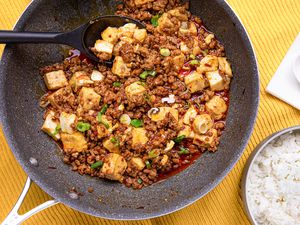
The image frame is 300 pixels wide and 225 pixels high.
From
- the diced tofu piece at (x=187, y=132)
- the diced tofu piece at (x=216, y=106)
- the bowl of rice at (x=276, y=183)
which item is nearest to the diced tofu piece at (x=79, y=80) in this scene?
the diced tofu piece at (x=187, y=132)

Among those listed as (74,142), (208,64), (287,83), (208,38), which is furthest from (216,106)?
(74,142)

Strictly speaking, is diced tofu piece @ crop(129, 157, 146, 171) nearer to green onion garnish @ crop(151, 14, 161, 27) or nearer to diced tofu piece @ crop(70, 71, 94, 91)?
diced tofu piece @ crop(70, 71, 94, 91)

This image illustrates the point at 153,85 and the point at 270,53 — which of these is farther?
the point at 270,53

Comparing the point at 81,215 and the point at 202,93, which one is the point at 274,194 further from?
the point at 81,215

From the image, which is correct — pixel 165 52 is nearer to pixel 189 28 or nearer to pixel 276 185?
pixel 189 28

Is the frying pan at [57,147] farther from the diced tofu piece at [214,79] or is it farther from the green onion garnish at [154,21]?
the green onion garnish at [154,21]

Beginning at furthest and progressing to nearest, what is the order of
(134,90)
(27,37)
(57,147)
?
1. (57,147)
2. (134,90)
3. (27,37)

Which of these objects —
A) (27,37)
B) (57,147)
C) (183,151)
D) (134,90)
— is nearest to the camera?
(27,37)

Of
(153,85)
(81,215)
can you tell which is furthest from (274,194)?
(81,215)
